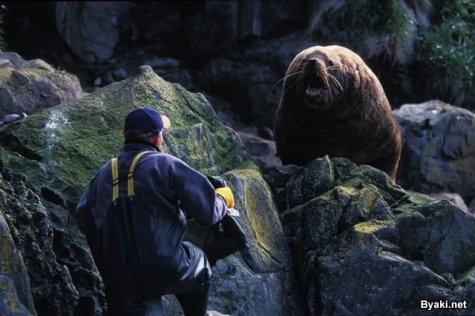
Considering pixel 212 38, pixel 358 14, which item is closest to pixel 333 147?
pixel 358 14

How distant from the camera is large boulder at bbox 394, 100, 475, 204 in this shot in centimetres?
1041

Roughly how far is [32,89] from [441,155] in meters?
4.98

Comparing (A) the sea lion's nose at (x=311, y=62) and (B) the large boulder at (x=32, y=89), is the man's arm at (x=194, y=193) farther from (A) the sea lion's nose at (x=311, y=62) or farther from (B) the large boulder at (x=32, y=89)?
(A) the sea lion's nose at (x=311, y=62)

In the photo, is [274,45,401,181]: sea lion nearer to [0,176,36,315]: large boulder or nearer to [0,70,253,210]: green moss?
[0,70,253,210]: green moss

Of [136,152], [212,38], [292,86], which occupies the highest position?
[136,152]

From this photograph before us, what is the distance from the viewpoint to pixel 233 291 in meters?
5.90

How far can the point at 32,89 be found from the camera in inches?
298

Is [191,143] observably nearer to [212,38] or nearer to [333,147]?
[333,147]

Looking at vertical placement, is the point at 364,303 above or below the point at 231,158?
below

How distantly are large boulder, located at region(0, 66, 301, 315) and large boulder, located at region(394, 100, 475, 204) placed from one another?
402 cm

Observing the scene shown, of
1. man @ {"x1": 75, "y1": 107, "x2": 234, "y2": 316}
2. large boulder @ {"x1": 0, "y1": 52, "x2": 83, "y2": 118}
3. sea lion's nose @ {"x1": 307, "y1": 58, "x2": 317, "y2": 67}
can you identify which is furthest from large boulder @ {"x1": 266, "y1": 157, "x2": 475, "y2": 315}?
large boulder @ {"x1": 0, "y1": 52, "x2": 83, "y2": 118}

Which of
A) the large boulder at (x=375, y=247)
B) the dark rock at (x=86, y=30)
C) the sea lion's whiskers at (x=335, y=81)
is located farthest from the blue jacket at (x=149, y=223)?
the dark rock at (x=86, y=30)

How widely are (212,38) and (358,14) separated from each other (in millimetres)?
2259

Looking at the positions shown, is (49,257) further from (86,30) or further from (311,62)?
(86,30)
